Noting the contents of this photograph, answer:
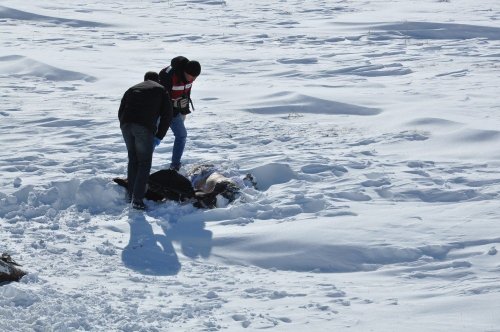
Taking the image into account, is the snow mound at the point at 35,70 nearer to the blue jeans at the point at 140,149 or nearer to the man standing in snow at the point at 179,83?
the man standing in snow at the point at 179,83

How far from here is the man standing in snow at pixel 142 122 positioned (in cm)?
902

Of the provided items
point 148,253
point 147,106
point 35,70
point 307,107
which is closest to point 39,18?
point 35,70

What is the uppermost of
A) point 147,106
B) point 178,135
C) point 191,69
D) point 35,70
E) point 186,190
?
point 191,69

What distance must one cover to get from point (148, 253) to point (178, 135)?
96.1 inches

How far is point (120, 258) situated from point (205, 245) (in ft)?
2.71

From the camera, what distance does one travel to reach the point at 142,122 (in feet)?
29.6

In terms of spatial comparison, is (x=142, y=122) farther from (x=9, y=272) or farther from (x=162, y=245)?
(x=9, y=272)

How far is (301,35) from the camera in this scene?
21422 millimetres

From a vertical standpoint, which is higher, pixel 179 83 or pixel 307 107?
pixel 179 83

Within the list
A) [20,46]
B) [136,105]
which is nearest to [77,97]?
[20,46]

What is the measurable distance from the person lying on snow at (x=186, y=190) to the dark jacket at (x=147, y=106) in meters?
0.50

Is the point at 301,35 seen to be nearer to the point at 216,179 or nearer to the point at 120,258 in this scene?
the point at 216,179

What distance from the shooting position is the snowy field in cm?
680

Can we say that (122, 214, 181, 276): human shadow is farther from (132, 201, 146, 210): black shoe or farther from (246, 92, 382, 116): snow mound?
(246, 92, 382, 116): snow mound
